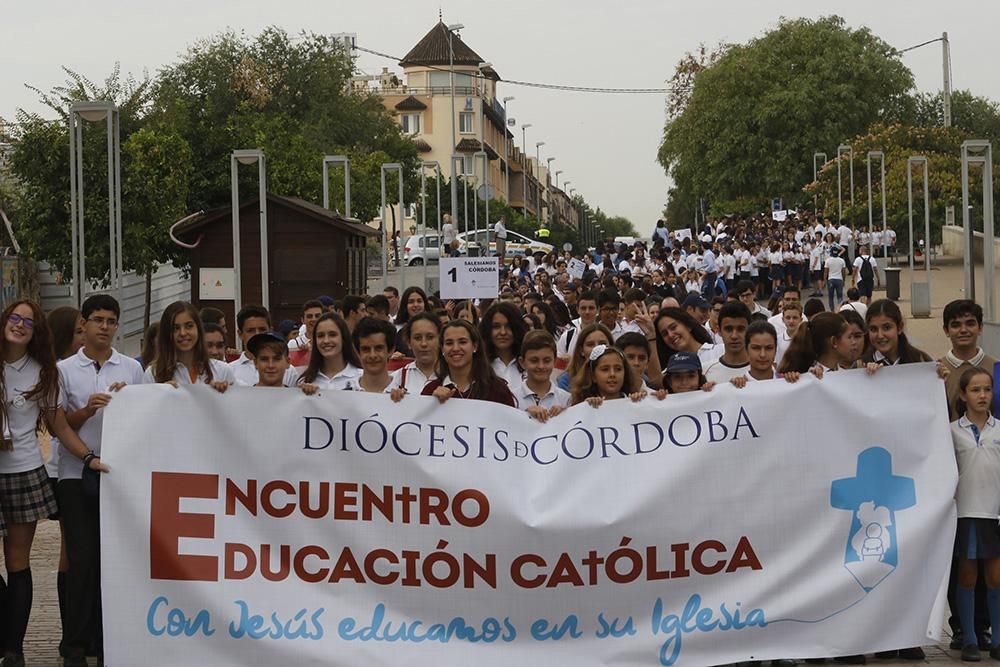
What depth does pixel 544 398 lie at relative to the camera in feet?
29.4

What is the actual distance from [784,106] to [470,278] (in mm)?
59585

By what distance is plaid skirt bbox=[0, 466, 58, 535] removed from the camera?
8.18 metres

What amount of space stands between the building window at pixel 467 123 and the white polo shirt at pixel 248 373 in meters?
119

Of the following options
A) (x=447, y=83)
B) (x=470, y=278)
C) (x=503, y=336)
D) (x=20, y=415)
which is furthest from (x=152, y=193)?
(x=447, y=83)

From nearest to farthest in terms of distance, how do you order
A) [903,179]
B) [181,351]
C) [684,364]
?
[181,351], [684,364], [903,179]

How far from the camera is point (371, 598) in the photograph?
800cm

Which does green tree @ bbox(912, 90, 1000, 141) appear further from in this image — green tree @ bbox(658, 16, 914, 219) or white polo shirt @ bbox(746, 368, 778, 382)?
white polo shirt @ bbox(746, 368, 778, 382)

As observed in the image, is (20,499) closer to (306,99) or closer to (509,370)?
(509,370)

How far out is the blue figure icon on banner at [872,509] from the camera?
8.24m

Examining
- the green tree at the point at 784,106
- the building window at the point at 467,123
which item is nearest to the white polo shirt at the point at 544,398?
the green tree at the point at 784,106

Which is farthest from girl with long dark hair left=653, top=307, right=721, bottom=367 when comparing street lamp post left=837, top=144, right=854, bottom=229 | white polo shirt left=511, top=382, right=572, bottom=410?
street lamp post left=837, top=144, right=854, bottom=229

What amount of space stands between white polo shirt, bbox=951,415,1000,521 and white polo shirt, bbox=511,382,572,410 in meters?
1.95

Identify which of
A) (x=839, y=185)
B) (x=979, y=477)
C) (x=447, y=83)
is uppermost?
(x=447, y=83)

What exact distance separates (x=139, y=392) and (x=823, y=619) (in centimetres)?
338
